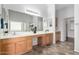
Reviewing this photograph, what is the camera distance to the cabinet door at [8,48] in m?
2.16

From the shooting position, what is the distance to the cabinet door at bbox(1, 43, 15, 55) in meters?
2.16

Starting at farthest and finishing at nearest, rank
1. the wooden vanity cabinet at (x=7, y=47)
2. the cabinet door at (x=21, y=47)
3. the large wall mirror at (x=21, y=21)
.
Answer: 1. the cabinet door at (x=21, y=47)
2. the large wall mirror at (x=21, y=21)
3. the wooden vanity cabinet at (x=7, y=47)

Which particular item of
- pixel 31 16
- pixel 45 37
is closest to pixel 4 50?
pixel 31 16

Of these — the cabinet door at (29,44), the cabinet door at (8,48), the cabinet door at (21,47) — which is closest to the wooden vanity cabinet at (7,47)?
the cabinet door at (8,48)

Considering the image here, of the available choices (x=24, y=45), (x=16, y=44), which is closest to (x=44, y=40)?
(x=24, y=45)

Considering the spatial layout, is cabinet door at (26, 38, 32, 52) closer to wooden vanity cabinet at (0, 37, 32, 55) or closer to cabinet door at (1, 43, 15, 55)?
wooden vanity cabinet at (0, 37, 32, 55)

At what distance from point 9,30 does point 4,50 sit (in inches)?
21.1

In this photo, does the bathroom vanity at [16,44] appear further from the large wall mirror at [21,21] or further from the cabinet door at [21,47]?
the large wall mirror at [21,21]

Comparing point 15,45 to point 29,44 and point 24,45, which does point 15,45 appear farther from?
point 29,44

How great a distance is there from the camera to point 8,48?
89.0 inches

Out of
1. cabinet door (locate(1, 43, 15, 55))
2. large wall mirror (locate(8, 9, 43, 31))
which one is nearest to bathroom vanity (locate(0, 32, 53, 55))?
cabinet door (locate(1, 43, 15, 55))

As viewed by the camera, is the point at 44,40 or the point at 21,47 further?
the point at 44,40
